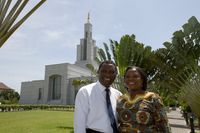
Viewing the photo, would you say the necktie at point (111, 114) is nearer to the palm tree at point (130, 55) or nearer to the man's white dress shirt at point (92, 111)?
the man's white dress shirt at point (92, 111)

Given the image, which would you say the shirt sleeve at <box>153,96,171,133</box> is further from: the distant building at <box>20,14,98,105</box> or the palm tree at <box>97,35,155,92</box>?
the distant building at <box>20,14,98,105</box>

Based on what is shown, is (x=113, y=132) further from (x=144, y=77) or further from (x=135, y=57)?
(x=135, y=57)

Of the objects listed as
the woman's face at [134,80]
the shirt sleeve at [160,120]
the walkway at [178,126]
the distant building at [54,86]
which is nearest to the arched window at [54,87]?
the distant building at [54,86]

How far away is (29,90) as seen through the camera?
82562 millimetres

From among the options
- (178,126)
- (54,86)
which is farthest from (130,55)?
(54,86)

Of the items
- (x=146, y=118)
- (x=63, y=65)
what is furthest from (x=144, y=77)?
(x=63, y=65)

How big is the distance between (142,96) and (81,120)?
0.68 m

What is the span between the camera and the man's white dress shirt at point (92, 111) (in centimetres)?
295

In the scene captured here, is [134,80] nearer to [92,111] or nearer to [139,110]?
[139,110]

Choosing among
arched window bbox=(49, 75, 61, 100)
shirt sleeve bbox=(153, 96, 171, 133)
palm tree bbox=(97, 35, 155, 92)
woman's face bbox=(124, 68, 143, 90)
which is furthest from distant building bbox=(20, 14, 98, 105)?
shirt sleeve bbox=(153, 96, 171, 133)

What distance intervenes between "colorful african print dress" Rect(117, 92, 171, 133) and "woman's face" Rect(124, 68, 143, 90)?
108 millimetres

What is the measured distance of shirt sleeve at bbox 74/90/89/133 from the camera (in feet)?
9.61

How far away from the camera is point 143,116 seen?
2.86 meters

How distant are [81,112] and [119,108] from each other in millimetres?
403
